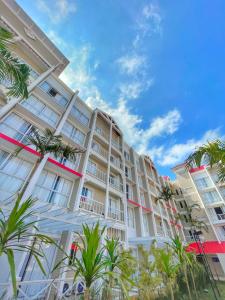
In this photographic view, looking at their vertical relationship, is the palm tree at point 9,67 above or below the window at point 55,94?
below

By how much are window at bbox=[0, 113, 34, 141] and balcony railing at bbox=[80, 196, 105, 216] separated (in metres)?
5.94

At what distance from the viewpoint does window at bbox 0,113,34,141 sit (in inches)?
335

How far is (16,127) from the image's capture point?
9203 mm

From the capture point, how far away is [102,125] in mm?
17719

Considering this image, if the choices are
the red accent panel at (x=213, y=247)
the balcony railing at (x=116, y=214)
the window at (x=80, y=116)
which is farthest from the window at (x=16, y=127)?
the red accent panel at (x=213, y=247)

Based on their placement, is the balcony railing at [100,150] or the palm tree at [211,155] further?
the balcony railing at [100,150]

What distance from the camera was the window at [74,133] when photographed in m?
12.6

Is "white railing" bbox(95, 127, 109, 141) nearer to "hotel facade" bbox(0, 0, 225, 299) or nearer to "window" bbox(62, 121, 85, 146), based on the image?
"hotel facade" bbox(0, 0, 225, 299)

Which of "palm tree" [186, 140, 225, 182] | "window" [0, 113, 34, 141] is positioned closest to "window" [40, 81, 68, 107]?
"window" [0, 113, 34, 141]

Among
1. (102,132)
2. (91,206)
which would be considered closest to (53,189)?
(91,206)

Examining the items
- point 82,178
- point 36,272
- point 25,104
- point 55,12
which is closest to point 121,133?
point 82,178

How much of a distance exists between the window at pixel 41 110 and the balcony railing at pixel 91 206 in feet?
21.0

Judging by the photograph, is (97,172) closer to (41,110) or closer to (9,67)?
(41,110)

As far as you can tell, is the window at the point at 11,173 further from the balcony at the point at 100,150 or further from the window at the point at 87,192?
the balcony at the point at 100,150
